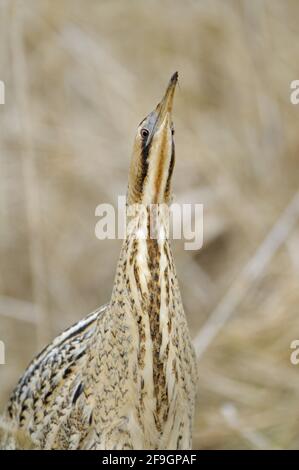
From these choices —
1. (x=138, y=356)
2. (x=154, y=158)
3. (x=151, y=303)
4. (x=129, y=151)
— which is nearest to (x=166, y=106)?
(x=154, y=158)

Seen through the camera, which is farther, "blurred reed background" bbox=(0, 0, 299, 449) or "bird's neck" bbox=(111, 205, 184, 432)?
"blurred reed background" bbox=(0, 0, 299, 449)

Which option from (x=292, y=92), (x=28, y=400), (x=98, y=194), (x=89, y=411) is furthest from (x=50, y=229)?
→ (x=89, y=411)

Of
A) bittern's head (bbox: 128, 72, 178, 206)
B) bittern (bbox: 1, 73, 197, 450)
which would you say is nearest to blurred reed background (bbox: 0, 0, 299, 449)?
bittern (bbox: 1, 73, 197, 450)

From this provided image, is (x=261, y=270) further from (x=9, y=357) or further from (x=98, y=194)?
(x=9, y=357)

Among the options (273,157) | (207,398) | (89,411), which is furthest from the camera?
(273,157)

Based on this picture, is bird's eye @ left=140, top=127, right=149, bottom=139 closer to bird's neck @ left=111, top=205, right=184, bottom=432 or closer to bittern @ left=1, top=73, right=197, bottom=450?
bittern @ left=1, top=73, right=197, bottom=450

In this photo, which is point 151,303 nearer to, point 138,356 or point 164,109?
point 138,356
